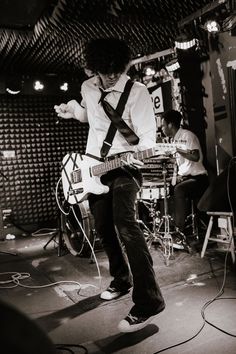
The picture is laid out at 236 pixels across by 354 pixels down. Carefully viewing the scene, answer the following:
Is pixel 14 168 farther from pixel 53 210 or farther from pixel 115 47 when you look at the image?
pixel 115 47

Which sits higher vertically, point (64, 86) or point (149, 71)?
point (64, 86)

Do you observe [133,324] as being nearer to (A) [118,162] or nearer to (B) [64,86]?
(A) [118,162]

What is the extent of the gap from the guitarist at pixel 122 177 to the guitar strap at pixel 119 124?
19 millimetres

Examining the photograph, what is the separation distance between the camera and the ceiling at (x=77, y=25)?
5.10 m

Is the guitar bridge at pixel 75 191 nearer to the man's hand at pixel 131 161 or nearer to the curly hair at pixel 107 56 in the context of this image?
the man's hand at pixel 131 161

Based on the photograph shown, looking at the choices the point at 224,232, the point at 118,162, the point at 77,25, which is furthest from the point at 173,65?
the point at 118,162

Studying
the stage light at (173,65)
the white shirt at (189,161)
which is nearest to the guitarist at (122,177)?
the white shirt at (189,161)

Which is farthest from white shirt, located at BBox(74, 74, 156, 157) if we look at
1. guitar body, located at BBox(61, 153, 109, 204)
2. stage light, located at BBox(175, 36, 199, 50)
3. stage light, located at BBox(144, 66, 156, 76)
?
stage light, located at BBox(144, 66, 156, 76)

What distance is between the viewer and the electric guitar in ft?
9.59

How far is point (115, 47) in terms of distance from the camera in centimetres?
308

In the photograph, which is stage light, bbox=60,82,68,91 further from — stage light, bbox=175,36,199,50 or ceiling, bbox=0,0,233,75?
stage light, bbox=175,36,199,50

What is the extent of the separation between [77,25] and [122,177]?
385 cm

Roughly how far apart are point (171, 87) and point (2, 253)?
4.54 metres

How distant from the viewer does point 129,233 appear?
8.99ft
